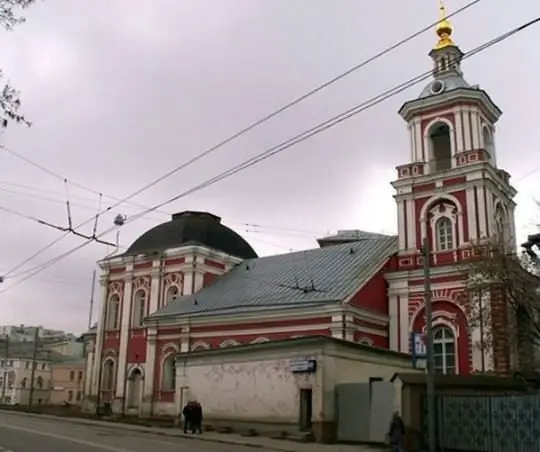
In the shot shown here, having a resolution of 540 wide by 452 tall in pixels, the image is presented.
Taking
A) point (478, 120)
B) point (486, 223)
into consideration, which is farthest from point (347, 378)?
point (478, 120)

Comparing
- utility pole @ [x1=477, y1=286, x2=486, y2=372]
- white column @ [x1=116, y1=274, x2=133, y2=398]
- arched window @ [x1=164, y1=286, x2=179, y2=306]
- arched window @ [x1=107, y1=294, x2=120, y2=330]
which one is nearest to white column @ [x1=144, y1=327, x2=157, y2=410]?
white column @ [x1=116, y1=274, x2=133, y2=398]

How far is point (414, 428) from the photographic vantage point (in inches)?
835

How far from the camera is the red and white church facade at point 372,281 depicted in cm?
3372

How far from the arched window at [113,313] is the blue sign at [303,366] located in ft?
77.1

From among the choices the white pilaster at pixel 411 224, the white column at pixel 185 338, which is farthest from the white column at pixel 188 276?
the white pilaster at pixel 411 224

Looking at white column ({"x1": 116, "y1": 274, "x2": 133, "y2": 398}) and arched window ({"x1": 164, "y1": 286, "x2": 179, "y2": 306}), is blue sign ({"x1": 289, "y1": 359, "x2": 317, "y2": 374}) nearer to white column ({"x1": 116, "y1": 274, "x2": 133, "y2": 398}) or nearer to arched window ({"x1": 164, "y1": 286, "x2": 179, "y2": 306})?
arched window ({"x1": 164, "y1": 286, "x2": 179, "y2": 306})

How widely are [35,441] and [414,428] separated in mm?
11675

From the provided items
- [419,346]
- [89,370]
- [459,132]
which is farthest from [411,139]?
[89,370]

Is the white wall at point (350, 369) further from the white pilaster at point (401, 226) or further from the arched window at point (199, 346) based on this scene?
the arched window at point (199, 346)

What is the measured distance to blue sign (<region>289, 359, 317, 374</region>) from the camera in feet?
84.1

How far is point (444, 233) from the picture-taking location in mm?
35469

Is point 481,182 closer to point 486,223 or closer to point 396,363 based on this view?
point 486,223

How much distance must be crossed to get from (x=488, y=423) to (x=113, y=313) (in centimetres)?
3329

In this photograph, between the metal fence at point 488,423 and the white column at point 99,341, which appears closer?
the metal fence at point 488,423
